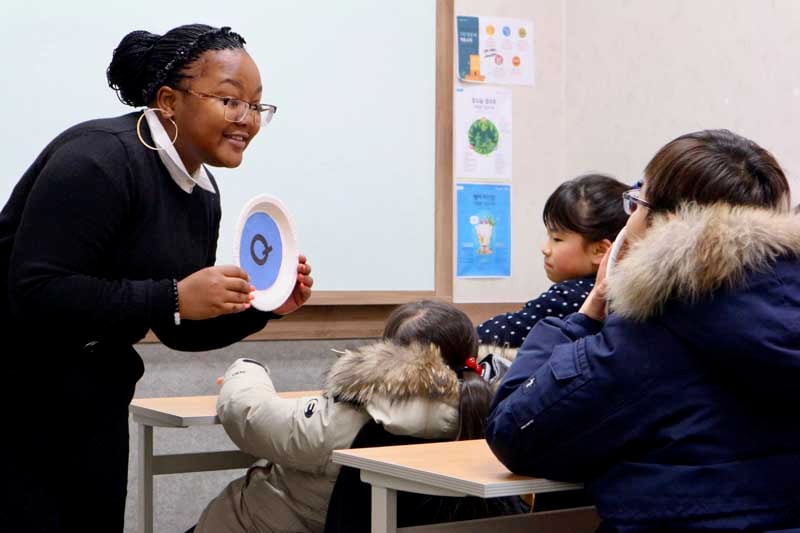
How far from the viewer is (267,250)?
2.13m

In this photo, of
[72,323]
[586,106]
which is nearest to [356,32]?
[586,106]

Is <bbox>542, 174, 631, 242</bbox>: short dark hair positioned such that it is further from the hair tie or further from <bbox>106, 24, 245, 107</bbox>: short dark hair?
<bbox>106, 24, 245, 107</bbox>: short dark hair

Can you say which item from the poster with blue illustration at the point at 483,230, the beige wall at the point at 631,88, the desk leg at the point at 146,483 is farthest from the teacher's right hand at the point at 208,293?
the poster with blue illustration at the point at 483,230

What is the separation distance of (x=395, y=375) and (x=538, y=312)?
36.3 inches

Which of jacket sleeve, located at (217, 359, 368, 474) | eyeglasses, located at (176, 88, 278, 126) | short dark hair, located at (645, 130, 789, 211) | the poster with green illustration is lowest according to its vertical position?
jacket sleeve, located at (217, 359, 368, 474)

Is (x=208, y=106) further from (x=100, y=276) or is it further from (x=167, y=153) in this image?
(x=100, y=276)

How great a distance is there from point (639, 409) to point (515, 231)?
3.06 m

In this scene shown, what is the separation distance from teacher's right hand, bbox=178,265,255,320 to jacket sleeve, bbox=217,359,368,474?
1.30 feet

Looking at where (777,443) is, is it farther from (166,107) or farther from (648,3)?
(648,3)

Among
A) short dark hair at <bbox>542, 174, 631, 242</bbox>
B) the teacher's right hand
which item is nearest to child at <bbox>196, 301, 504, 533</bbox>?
the teacher's right hand

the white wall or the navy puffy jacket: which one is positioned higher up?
the white wall

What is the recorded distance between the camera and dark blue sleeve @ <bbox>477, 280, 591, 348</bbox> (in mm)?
2770

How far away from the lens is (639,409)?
4.99ft

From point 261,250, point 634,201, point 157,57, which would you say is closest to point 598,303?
point 634,201
